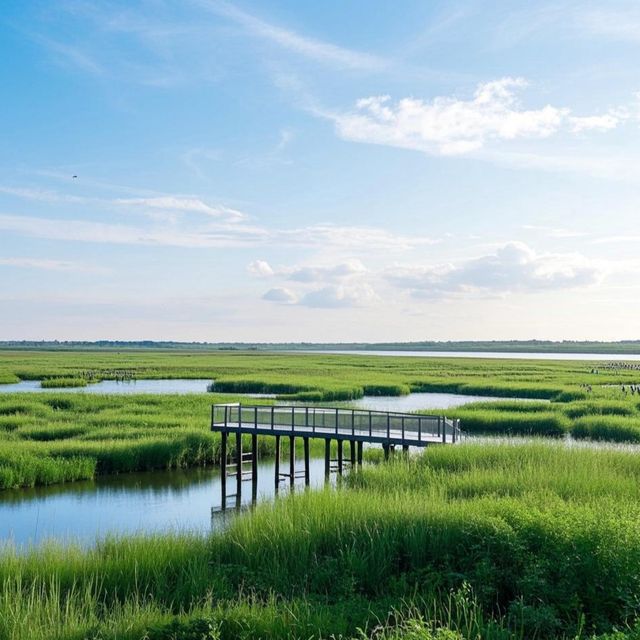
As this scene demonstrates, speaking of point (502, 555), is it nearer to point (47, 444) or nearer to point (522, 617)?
point (522, 617)

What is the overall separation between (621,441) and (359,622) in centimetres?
3020

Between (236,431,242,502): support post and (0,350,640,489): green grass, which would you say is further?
(0,350,640,489): green grass

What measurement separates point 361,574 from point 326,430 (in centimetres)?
1652

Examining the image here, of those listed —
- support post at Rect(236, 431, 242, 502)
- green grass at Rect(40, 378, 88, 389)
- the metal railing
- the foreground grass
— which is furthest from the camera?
green grass at Rect(40, 378, 88, 389)

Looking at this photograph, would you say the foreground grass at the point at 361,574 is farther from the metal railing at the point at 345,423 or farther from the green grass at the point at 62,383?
the green grass at the point at 62,383

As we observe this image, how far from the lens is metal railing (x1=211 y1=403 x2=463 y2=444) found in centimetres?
2944

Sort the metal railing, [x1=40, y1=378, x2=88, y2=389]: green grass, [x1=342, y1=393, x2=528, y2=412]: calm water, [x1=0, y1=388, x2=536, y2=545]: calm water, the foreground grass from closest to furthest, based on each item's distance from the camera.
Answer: the foreground grass < [x1=0, y1=388, x2=536, y2=545]: calm water < the metal railing < [x1=342, y1=393, x2=528, y2=412]: calm water < [x1=40, y1=378, x2=88, y2=389]: green grass

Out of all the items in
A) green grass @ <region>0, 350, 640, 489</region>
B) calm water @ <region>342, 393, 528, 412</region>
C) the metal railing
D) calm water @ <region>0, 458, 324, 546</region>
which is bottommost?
calm water @ <region>0, 458, 324, 546</region>

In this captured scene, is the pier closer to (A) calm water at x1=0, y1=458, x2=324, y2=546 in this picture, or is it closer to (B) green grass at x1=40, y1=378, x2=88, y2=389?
(A) calm water at x1=0, y1=458, x2=324, y2=546

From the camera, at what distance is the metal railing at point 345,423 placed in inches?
1159

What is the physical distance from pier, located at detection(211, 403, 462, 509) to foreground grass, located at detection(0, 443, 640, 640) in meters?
9.83

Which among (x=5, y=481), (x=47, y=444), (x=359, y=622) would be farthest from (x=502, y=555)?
(x=47, y=444)

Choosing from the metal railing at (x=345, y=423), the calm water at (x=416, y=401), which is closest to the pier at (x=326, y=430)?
the metal railing at (x=345, y=423)

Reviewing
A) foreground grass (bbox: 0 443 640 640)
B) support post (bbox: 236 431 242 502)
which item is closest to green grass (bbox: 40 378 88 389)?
support post (bbox: 236 431 242 502)
